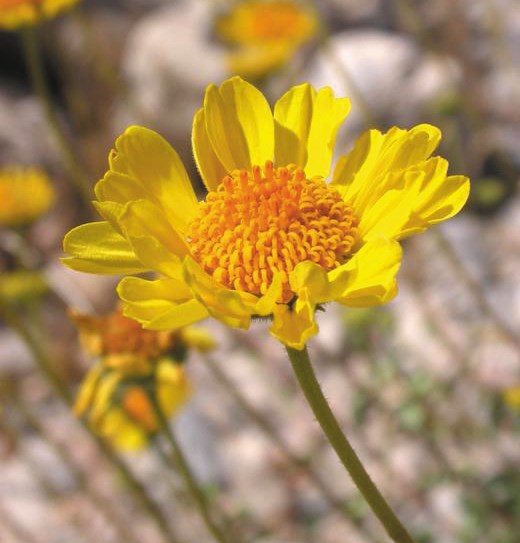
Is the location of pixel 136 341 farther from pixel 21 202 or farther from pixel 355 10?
pixel 355 10

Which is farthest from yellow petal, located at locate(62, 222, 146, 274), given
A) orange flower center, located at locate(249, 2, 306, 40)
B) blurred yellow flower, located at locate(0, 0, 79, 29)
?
orange flower center, located at locate(249, 2, 306, 40)

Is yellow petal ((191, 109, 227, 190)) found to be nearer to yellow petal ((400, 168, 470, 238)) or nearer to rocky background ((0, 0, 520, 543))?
yellow petal ((400, 168, 470, 238))

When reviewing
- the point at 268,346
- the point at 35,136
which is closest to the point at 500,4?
the point at 268,346

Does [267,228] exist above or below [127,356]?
above

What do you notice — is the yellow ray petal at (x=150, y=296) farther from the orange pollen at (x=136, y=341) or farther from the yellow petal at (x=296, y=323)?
the orange pollen at (x=136, y=341)

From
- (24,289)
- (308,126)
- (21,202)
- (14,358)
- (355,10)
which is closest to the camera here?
(308,126)

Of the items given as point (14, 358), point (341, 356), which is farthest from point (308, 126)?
point (14, 358)
